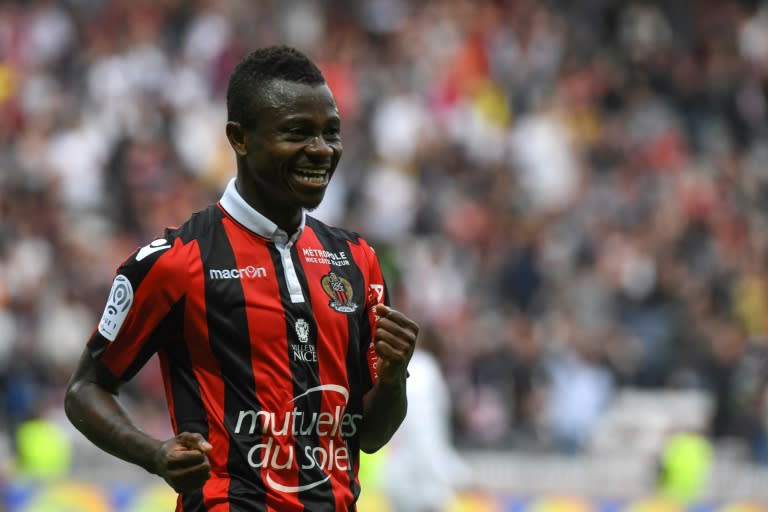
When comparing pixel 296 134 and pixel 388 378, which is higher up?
pixel 296 134

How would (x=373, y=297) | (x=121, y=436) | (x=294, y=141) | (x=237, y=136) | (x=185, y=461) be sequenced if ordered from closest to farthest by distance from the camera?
(x=185, y=461) < (x=121, y=436) < (x=294, y=141) < (x=237, y=136) < (x=373, y=297)

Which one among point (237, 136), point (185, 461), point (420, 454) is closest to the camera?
point (185, 461)

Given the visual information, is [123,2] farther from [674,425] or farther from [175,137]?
[674,425]

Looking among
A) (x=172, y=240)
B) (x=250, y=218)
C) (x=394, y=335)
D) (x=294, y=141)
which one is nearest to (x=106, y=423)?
(x=172, y=240)

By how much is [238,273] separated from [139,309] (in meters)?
0.30

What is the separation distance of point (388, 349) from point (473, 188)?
10760 mm

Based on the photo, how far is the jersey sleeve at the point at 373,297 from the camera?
4699 millimetres

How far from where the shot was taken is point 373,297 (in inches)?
187

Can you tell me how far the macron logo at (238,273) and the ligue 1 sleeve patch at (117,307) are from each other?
24 centimetres

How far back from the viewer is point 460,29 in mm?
16953

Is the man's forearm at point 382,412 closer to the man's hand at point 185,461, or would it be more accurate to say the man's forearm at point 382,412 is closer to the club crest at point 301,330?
the club crest at point 301,330

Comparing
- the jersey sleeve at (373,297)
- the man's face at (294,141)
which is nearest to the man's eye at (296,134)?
the man's face at (294,141)

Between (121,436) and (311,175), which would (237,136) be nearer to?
(311,175)

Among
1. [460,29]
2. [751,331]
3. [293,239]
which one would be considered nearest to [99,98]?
[460,29]
